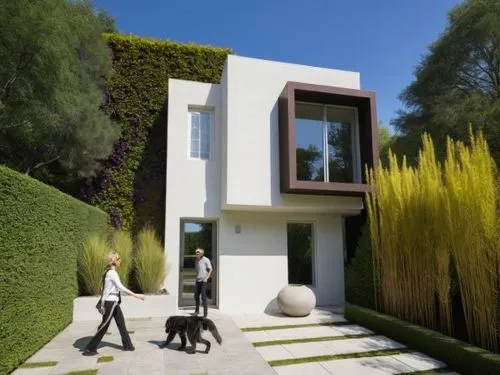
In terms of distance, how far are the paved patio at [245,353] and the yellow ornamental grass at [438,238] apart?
0.96 m

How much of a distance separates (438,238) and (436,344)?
1.89 meters

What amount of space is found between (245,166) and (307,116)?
2.49 m

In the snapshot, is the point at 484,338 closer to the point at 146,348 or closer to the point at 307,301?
the point at 307,301

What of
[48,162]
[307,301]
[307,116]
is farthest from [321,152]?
[48,162]

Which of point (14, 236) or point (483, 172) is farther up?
point (483, 172)

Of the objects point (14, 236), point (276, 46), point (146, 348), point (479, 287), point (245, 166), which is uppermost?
point (276, 46)

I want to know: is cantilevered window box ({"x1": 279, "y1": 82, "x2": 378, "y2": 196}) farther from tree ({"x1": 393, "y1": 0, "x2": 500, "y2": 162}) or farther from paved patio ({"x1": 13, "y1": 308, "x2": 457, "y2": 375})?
tree ({"x1": 393, "y1": 0, "x2": 500, "y2": 162})

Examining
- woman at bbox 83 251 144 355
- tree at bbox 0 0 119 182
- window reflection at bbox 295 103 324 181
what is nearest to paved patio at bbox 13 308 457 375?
woman at bbox 83 251 144 355

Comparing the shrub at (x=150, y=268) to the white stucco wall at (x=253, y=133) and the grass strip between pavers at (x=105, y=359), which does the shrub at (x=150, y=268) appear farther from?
the grass strip between pavers at (x=105, y=359)

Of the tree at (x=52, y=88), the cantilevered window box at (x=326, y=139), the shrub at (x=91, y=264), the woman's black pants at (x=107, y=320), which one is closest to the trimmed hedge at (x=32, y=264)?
the shrub at (x=91, y=264)

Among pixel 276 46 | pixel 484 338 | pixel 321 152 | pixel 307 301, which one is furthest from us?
pixel 276 46

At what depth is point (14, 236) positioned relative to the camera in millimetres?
5176

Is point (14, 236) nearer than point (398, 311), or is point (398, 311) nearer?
point (14, 236)

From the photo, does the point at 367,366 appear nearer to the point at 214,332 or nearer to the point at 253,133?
the point at 214,332
